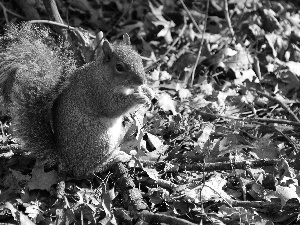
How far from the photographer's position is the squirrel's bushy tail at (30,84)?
325cm

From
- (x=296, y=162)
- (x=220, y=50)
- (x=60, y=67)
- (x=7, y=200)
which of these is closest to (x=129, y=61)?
(x=60, y=67)

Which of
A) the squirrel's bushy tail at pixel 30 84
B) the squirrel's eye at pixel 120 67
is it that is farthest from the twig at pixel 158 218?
the squirrel's eye at pixel 120 67

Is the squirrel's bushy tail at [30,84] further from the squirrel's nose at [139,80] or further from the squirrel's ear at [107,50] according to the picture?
the squirrel's nose at [139,80]

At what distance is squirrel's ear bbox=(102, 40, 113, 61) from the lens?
11.3 ft

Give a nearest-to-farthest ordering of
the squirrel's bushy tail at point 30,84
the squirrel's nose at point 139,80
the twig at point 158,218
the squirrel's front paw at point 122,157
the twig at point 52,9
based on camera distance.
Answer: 1. the twig at point 158,218
2. the squirrel's bushy tail at point 30,84
3. the squirrel's nose at point 139,80
4. the squirrel's front paw at point 122,157
5. the twig at point 52,9

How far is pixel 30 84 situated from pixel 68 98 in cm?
26

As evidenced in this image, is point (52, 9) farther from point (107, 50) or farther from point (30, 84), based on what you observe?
point (30, 84)

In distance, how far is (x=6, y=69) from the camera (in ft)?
10.6

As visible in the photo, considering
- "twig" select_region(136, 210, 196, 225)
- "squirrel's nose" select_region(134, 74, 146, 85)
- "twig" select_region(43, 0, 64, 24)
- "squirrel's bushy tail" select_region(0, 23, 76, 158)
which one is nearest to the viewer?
"twig" select_region(136, 210, 196, 225)

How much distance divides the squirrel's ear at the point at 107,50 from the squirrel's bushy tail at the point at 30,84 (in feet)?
1.03

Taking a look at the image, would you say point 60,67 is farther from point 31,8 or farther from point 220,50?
point 220,50

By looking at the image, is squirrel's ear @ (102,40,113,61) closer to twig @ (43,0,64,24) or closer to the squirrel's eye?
the squirrel's eye

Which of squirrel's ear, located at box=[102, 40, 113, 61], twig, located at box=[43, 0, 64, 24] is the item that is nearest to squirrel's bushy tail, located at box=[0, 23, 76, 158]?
squirrel's ear, located at box=[102, 40, 113, 61]

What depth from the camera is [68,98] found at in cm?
335
